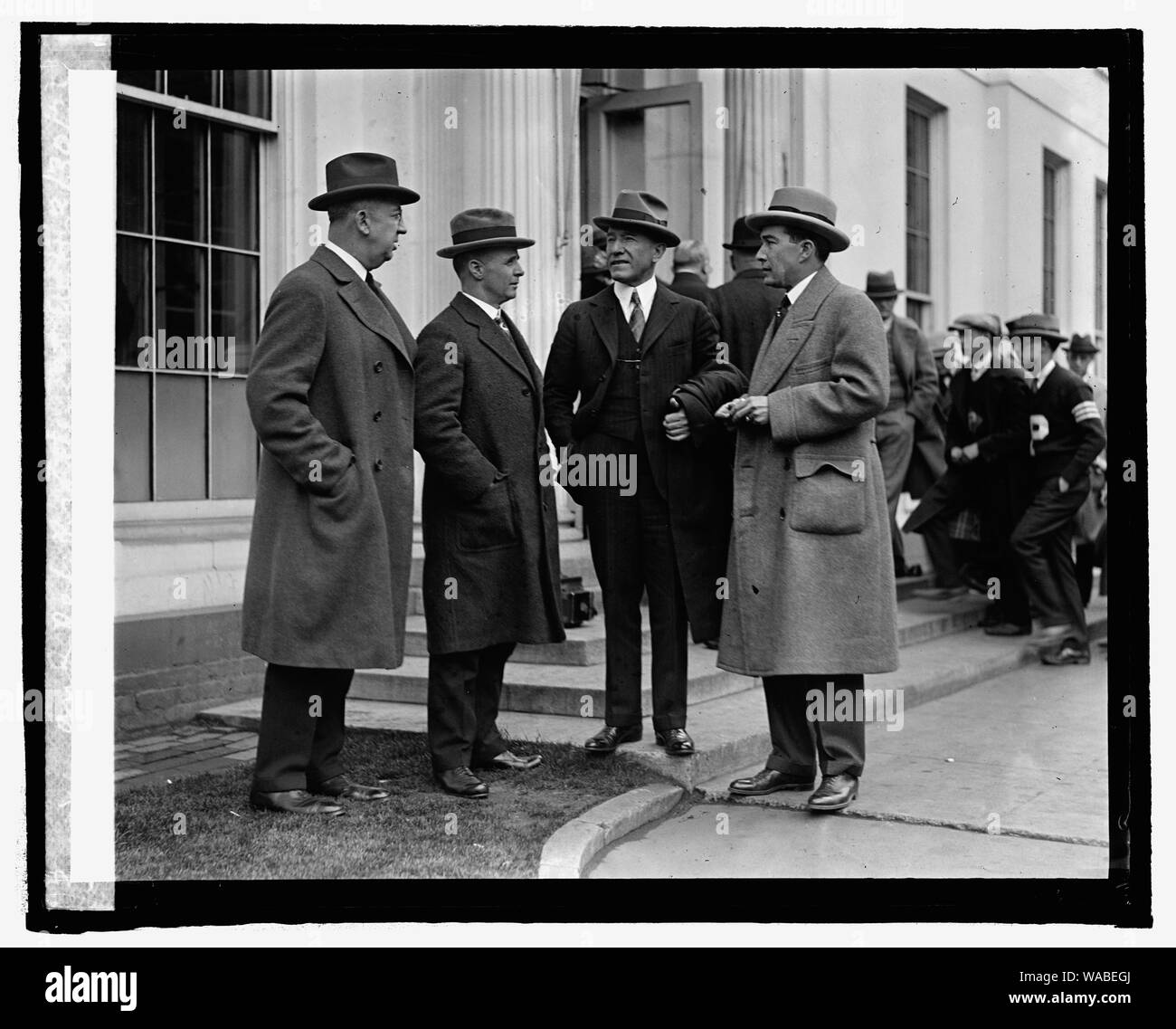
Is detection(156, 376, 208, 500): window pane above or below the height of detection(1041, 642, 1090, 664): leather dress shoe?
above

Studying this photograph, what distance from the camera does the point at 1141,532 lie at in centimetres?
479

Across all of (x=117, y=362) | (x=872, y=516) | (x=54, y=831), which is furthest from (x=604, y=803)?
(x=117, y=362)

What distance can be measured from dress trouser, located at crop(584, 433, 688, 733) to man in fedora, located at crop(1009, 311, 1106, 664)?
157 inches

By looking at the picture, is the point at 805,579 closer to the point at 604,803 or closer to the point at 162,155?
the point at 604,803

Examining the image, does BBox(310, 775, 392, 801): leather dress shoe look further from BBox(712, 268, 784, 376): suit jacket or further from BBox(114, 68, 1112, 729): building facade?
BBox(712, 268, 784, 376): suit jacket

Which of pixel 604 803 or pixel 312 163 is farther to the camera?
pixel 312 163

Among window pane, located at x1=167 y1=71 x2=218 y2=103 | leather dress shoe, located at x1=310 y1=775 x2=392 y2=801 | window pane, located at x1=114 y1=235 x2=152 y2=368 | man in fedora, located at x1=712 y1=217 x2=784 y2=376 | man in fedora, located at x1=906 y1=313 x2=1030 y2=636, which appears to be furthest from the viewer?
man in fedora, located at x1=906 y1=313 x2=1030 y2=636

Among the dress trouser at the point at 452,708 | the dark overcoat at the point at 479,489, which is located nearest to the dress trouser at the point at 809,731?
the dark overcoat at the point at 479,489

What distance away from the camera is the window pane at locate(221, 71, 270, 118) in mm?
7766

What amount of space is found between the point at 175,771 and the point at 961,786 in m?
3.35

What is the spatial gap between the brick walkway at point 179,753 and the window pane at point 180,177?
255cm

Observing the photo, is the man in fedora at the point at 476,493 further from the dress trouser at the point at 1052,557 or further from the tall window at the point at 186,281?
the dress trouser at the point at 1052,557

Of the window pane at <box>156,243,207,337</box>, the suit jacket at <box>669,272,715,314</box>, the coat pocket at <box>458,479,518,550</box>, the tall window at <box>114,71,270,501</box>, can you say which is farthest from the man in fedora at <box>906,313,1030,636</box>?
the window pane at <box>156,243,207,337</box>

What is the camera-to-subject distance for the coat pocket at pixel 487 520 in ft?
19.0
